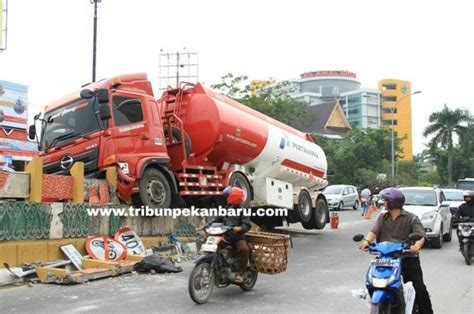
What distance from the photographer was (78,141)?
36.8 feet

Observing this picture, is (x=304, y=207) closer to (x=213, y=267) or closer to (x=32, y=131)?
(x=32, y=131)

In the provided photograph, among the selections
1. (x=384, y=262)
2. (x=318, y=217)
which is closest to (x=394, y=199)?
(x=384, y=262)

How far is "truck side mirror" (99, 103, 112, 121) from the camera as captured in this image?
10.8 m

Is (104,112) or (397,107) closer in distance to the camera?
(104,112)

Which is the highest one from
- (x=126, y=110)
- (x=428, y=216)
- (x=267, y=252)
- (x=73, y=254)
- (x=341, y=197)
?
(x=126, y=110)

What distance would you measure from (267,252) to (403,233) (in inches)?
109

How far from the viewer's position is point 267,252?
8070 mm

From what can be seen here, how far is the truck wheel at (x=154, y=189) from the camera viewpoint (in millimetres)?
11570

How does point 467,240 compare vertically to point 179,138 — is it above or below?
below

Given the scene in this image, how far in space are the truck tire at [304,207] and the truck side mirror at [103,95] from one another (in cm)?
768

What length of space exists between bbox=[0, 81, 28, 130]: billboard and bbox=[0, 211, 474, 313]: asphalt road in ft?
71.0

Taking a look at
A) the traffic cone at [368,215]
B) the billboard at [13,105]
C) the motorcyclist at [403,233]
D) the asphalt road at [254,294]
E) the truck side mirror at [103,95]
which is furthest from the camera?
the billboard at [13,105]

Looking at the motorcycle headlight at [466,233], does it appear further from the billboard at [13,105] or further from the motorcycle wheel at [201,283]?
the billboard at [13,105]

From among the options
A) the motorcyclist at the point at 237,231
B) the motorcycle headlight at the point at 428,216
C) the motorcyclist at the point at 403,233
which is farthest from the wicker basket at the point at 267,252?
the motorcycle headlight at the point at 428,216
